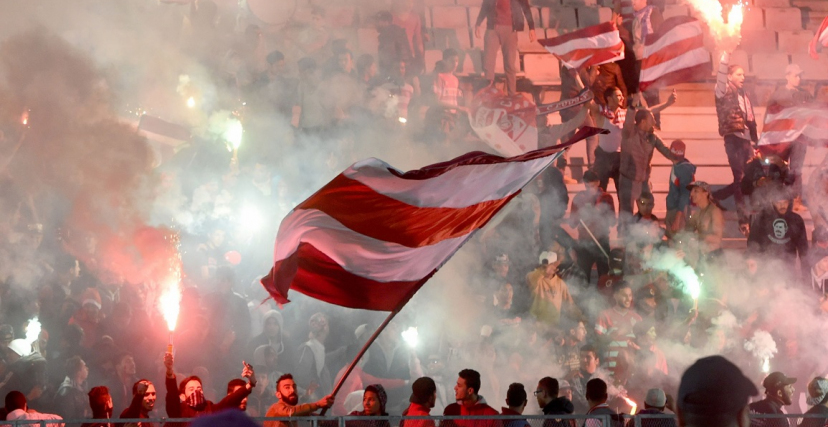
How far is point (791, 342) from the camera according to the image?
388 inches

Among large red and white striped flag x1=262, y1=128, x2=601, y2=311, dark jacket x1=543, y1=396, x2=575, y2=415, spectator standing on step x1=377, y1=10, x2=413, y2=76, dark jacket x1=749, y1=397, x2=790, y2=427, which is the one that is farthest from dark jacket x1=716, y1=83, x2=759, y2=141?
dark jacket x1=543, y1=396, x2=575, y2=415

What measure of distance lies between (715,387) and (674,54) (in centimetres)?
961

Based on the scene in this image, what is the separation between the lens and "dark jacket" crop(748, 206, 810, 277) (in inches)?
411

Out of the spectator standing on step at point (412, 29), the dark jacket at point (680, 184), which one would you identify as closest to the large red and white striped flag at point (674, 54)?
the dark jacket at point (680, 184)

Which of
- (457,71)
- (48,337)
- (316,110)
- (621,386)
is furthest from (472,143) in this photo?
(48,337)

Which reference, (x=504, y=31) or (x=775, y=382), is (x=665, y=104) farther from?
(x=775, y=382)

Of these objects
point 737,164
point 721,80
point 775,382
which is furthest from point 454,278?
point 775,382

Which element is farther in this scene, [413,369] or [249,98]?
[249,98]

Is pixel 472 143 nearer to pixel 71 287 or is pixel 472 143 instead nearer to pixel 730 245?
pixel 730 245

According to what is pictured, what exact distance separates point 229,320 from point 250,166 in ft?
5.99

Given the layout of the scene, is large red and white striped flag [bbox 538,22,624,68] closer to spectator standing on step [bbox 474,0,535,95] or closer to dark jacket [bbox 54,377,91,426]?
spectator standing on step [bbox 474,0,535,95]

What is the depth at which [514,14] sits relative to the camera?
11.0 m

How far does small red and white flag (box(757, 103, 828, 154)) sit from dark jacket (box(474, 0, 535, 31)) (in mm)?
2966

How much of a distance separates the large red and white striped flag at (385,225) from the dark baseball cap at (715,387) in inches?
119
